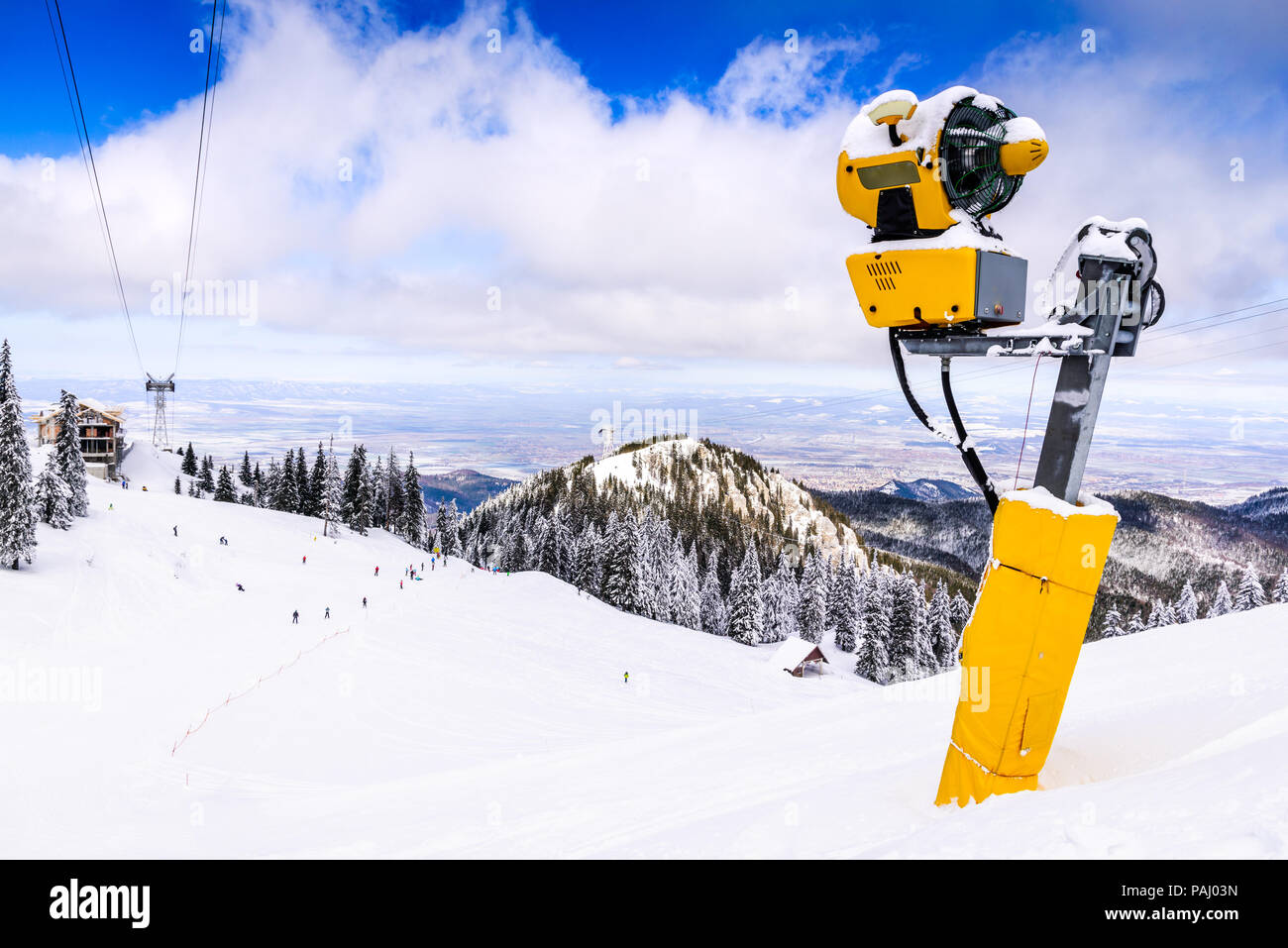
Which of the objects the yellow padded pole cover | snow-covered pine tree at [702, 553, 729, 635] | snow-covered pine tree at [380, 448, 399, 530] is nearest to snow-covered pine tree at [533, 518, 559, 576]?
snow-covered pine tree at [380, 448, 399, 530]

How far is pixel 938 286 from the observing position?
5.21m

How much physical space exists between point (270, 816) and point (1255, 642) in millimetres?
19419

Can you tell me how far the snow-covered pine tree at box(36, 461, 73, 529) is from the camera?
4106 centimetres

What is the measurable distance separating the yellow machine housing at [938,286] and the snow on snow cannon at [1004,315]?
0.03 ft

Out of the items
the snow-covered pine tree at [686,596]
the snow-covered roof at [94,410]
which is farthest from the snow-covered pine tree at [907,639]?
the snow-covered roof at [94,410]

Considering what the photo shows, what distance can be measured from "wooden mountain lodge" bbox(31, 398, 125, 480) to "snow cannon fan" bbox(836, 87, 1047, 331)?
9630 cm

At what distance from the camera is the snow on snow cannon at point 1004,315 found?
514 centimetres

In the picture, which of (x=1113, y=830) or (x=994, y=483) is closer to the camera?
(x=1113, y=830)

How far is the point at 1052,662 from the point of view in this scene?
5.36 metres

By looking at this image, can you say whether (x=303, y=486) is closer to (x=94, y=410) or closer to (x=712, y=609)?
(x=94, y=410)

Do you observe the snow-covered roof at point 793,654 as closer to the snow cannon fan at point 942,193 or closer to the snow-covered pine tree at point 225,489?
the snow cannon fan at point 942,193

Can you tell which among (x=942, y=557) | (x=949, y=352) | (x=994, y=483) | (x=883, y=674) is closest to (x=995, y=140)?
(x=949, y=352)
